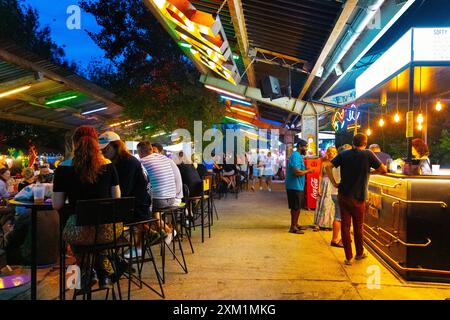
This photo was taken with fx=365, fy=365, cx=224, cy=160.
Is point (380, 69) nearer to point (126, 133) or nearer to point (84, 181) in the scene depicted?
point (84, 181)

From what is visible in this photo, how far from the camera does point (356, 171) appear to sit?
518cm

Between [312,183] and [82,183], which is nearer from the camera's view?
[82,183]

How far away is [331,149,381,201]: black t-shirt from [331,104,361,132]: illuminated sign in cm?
425

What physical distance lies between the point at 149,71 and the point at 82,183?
11.0 meters

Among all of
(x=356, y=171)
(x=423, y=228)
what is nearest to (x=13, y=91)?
(x=356, y=171)

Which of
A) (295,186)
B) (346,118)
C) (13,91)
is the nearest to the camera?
(295,186)

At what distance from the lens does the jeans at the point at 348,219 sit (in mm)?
5148

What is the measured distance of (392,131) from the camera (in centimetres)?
1099

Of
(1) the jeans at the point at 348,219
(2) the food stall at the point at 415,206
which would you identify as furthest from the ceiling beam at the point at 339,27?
(1) the jeans at the point at 348,219

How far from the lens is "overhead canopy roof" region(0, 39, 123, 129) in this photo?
773cm

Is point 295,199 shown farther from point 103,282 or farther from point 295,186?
point 103,282

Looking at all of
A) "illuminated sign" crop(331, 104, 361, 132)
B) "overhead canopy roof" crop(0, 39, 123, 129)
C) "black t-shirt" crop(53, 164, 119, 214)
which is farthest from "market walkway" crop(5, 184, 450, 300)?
"overhead canopy roof" crop(0, 39, 123, 129)

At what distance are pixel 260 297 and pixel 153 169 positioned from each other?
2.30 metres

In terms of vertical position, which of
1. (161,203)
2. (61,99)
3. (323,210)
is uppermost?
(61,99)
